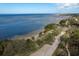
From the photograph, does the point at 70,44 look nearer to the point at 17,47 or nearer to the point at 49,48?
the point at 49,48

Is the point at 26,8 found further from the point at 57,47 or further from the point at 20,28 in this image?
the point at 57,47

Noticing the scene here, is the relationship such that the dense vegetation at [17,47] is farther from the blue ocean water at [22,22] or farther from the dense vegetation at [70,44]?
the dense vegetation at [70,44]

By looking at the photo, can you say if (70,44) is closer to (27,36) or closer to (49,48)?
(49,48)

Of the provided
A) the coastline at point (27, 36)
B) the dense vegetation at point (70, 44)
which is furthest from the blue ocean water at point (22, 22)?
the dense vegetation at point (70, 44)

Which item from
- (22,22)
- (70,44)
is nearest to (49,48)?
(70,44)

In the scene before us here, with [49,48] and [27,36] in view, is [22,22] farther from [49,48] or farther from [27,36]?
[49,48]

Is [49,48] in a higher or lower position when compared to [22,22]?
lower

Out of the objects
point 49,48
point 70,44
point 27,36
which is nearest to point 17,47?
point 27,36

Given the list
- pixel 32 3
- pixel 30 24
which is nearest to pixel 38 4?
pixel 32 3
